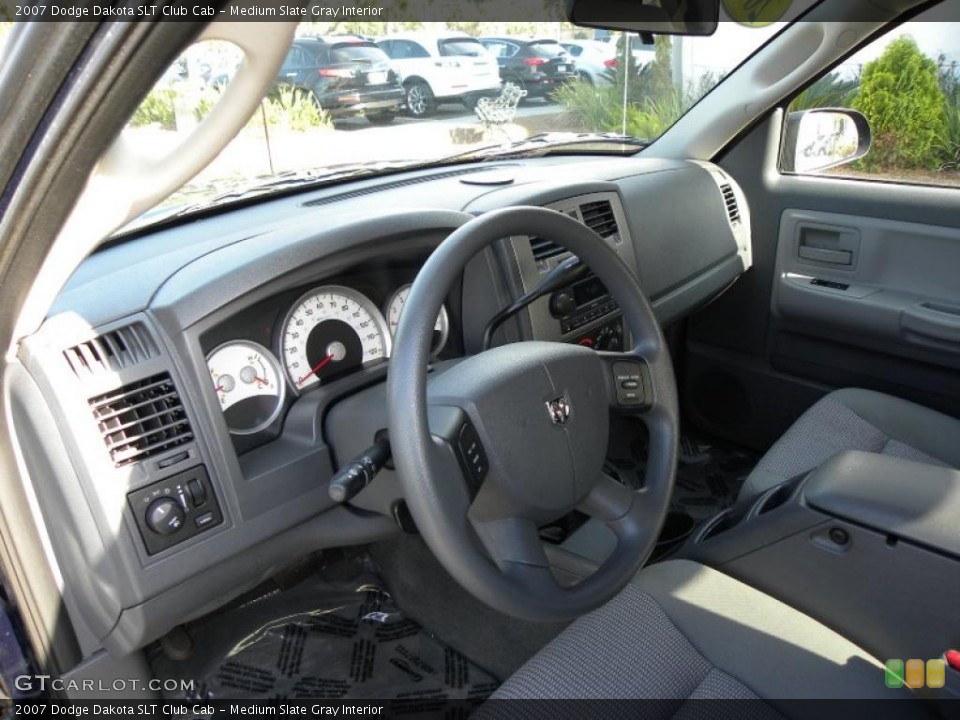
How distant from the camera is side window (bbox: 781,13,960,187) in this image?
2494mm

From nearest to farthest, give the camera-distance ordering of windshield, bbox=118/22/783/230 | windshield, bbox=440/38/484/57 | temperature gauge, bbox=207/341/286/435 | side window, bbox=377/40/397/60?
1. temperature gauge, bbox=207/341/286/435
2. windshield, bbox=118/22/783/230
3. side window, bbox=377/40/397/60
4. windshield, bbox=440/38/484/57

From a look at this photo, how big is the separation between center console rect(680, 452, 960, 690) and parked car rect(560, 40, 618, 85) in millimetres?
1752

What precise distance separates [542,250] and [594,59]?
3.86 feet

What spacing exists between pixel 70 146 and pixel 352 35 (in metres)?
1.31

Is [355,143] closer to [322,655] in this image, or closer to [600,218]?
[600,218]

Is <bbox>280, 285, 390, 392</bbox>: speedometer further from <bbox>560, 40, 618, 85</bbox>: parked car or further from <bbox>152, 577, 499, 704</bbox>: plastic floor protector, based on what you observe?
<bbox>560, 40, 618, 85</bbox>: parked car

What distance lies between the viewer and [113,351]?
134 centimetres

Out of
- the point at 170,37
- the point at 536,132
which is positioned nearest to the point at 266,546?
the point at 170,37

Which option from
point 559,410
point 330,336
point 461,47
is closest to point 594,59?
point 461,47

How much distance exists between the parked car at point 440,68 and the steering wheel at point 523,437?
3.14 ft

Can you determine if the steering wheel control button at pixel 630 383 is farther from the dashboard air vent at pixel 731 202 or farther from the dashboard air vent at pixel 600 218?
the dashboard air vent at pixel 731 202

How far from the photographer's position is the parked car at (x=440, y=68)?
2.22m

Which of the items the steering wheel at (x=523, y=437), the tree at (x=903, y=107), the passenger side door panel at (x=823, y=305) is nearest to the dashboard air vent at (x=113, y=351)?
the steering wheel at (x=523, y=437)

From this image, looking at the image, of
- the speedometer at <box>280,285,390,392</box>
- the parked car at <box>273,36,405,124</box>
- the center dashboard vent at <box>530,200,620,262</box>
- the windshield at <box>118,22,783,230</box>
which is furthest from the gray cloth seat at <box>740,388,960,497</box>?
the parked car at <box>273,36,405,124</box>
